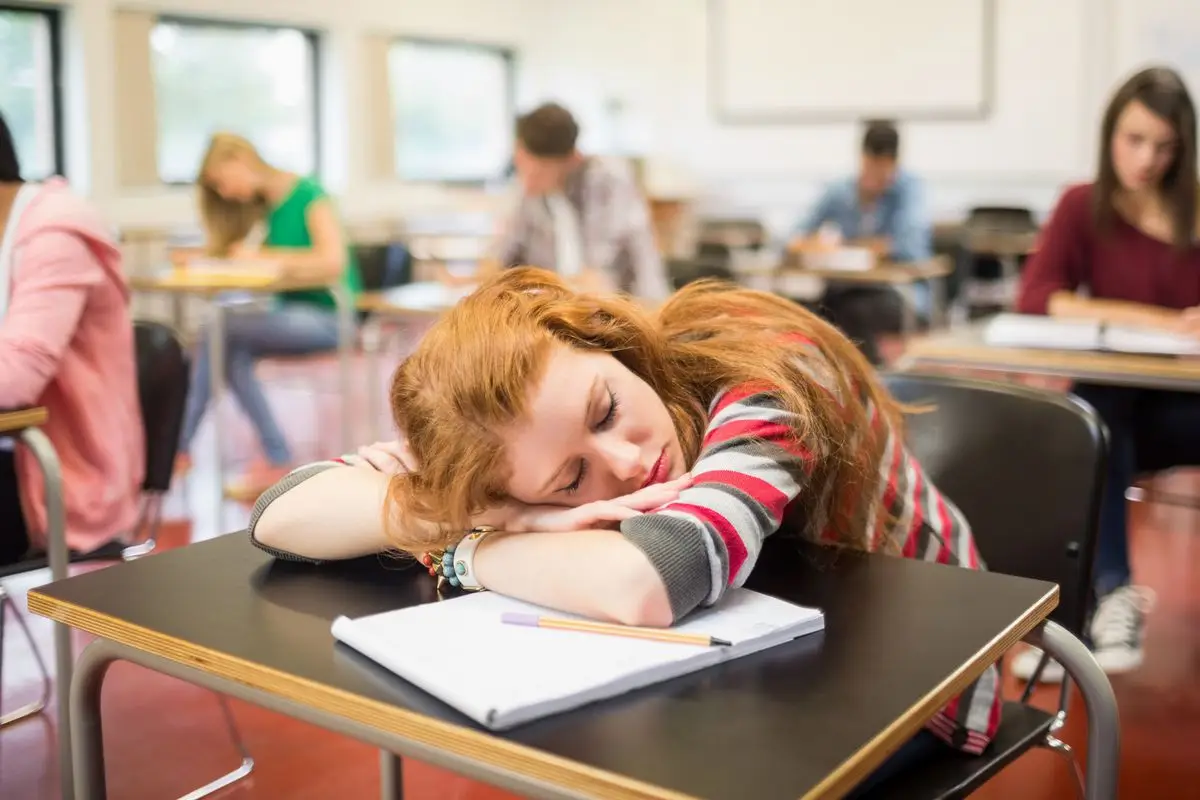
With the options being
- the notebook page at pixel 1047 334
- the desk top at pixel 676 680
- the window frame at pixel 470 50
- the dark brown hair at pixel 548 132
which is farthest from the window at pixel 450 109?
the desk top at pixel 676 680

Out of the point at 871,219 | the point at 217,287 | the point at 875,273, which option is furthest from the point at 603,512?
the point at 871,219

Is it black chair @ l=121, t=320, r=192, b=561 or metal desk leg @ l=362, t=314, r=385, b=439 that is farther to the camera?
metal desk leg @ l=362, t=314, r=385, b=439

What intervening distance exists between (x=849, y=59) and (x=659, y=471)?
7905 mm

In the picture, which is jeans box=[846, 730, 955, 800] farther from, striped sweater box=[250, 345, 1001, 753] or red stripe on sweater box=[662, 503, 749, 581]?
red stripe on sweater box=[662, 503, 749, 581]

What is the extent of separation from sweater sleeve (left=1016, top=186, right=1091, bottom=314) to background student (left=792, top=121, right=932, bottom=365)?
87.8 inches

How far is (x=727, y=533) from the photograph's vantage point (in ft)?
3.39

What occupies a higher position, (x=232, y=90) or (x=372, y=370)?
(x=232, y=90)

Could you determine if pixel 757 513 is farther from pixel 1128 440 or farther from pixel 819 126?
pixel 819 126

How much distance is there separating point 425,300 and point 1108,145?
207 cm

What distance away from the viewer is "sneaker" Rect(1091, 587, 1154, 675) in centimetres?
264

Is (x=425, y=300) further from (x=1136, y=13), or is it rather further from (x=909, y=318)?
(x=1136, y=13)

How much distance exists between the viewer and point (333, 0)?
8.16 meters

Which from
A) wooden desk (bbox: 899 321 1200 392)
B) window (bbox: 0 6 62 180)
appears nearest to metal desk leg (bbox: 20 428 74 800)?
wooden desk (bbox: 899 321 1200 392)

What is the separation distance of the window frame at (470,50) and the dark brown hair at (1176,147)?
573 centimetres
